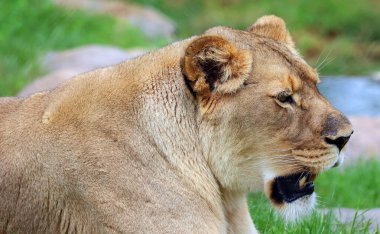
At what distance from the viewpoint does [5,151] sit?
13.6ft

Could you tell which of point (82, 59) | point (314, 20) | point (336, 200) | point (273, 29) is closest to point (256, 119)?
point (273, 29)

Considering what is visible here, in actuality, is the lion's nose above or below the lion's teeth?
above

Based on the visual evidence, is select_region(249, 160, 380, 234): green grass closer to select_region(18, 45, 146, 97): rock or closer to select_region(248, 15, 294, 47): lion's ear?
select_region(248, 15, 294, 47): lion's ear

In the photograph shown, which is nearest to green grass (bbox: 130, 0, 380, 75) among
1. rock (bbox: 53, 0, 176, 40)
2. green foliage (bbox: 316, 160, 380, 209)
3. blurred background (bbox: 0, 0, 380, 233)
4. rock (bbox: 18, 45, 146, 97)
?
blurred background (bbox: 0, 0, 380, 233)

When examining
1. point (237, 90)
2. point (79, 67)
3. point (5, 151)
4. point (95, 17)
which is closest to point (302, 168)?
point (237, 90)

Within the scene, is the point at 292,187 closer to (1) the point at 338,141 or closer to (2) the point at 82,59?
(1) the point at 338,141

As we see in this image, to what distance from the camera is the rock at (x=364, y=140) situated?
8.37 m

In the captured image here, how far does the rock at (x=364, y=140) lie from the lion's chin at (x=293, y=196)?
3.86 meters

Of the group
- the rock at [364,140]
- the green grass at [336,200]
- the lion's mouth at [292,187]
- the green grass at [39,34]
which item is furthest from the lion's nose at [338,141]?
the green grass at [39,34]

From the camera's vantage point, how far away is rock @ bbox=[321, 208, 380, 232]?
5.18 meters

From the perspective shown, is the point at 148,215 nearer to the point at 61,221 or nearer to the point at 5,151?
the point at 61,221

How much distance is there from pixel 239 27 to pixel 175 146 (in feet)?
24.1

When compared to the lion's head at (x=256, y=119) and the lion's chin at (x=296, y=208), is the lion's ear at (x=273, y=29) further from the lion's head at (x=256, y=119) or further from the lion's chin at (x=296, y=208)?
the lion's chin at (x=296, y=208)

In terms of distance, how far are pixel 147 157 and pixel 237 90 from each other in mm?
449
